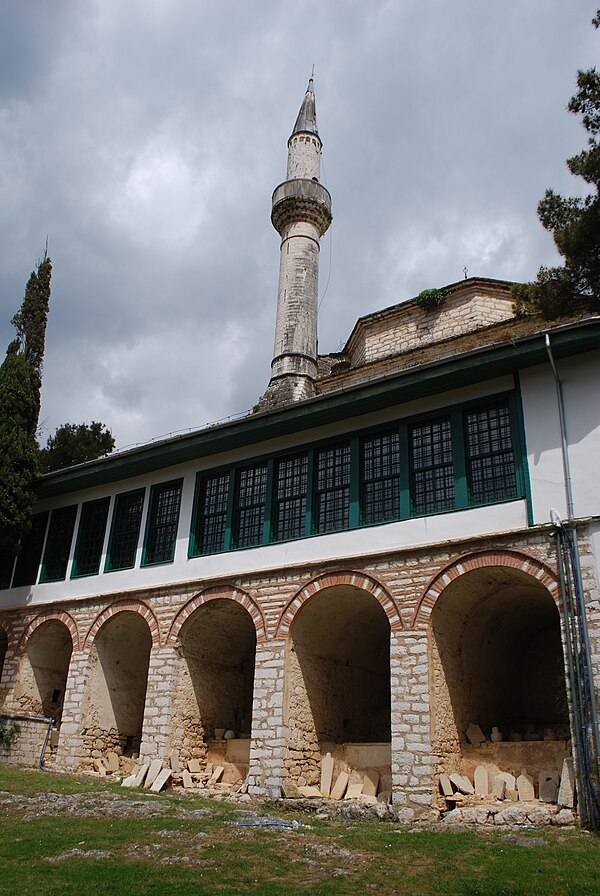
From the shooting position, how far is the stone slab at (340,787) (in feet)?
40.6

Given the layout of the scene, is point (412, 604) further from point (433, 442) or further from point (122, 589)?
point (122, 589)

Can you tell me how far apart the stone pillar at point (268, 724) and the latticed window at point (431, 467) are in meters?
3.47

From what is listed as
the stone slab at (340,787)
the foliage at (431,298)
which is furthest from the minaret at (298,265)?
the stone slab at (340,787)

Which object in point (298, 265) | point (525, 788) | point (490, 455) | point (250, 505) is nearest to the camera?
point (525, 788)

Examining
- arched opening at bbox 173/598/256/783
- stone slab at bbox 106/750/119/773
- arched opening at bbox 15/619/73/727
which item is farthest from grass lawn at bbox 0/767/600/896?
arched opening at bbox 15/619/73/727

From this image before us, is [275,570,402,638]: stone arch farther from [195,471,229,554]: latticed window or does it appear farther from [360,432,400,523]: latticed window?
[195,471,229,554]: latticed window

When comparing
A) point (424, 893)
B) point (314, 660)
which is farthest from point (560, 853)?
point (314, 660)

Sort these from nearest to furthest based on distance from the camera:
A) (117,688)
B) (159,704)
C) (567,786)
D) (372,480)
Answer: (567,786)
(372,480)
(159,704)
(117,688)

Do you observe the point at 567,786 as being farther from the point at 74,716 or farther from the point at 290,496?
the point at 74,716

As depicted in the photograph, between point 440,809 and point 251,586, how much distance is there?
16.5 ft

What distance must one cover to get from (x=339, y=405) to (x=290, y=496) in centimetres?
206

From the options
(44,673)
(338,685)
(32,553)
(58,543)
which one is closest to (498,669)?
(338,685)

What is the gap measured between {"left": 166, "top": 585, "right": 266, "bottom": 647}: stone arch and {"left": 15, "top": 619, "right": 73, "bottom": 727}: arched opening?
374 cm

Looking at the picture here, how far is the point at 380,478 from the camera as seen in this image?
13.6 meters
